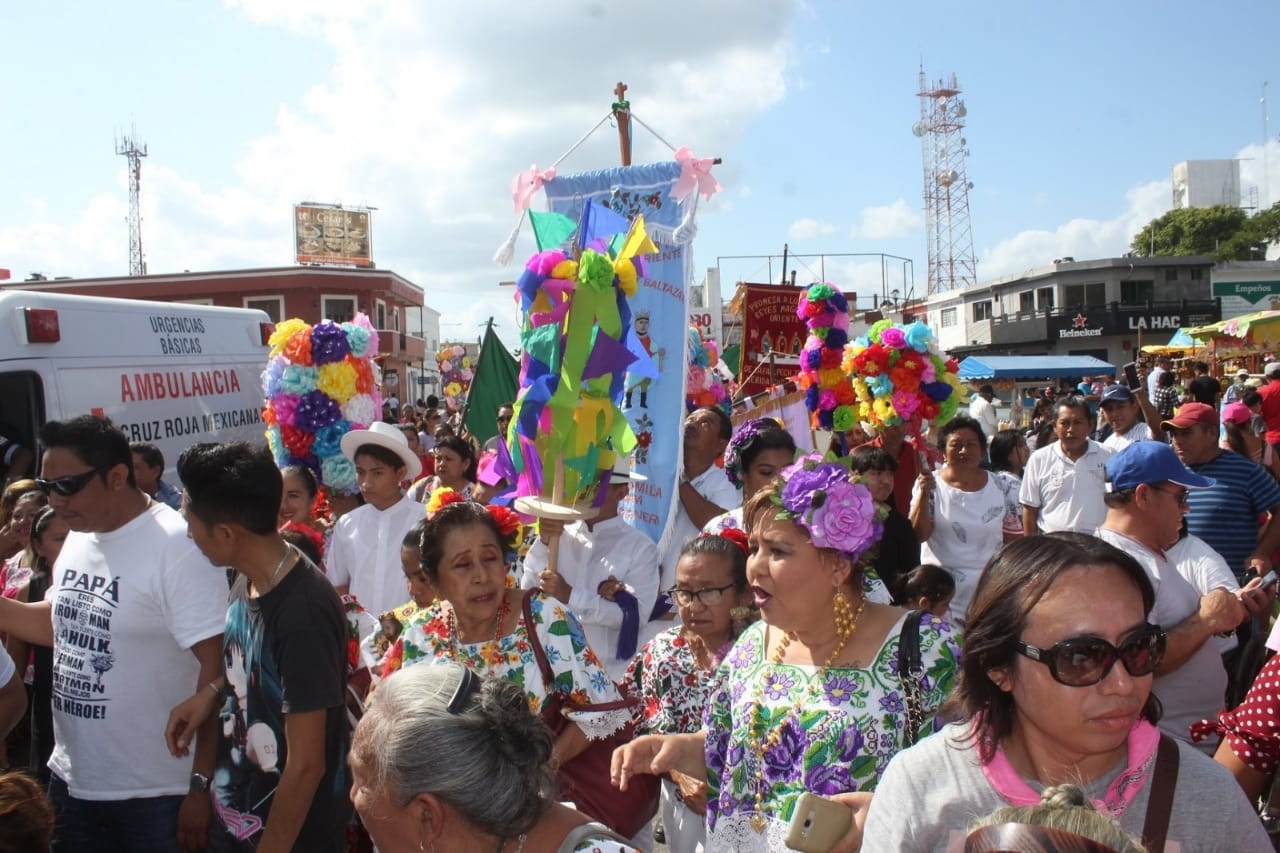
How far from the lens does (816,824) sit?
186 centimetres

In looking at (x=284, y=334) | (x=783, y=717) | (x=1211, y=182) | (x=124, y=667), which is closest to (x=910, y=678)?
(x=783, y=717)

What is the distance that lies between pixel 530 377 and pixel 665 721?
1772 mm

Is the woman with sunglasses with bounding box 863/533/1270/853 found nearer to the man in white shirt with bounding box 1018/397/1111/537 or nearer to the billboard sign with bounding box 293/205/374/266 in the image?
the man in white shirt with bounding box 1018/397/1111/537

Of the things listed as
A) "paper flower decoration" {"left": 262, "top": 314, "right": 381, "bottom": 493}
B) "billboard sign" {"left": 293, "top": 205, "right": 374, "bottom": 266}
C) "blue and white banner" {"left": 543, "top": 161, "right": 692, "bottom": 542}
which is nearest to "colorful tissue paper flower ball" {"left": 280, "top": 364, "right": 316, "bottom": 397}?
"paper flower decoration" {"left": 262, "top": 314, "right": 381, "bottom": 493}

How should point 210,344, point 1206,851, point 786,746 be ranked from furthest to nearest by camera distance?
point 210,344 < point 786,746 < point 1206,851

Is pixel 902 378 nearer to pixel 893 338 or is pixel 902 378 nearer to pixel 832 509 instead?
pixel 893 338

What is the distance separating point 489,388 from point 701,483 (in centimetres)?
432

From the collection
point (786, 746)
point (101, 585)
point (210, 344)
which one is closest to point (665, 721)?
point (786, 746)

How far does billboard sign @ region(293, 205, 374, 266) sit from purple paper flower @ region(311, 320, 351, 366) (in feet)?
146

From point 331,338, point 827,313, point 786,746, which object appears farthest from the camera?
point 827,313

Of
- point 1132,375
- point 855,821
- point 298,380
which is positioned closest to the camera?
point 855,821

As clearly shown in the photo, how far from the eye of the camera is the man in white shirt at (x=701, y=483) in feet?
17.4

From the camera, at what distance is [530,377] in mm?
4137

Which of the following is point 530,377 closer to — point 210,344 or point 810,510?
point 810,510
